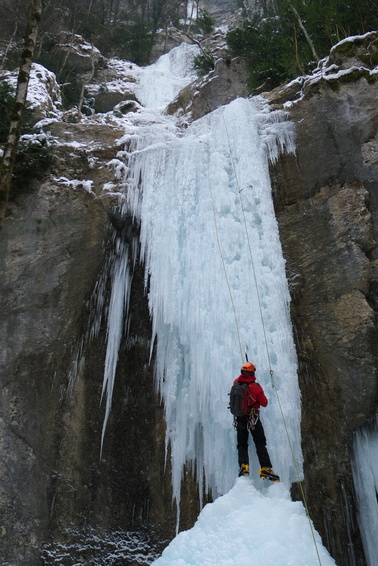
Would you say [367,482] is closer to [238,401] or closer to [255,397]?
[255,397]

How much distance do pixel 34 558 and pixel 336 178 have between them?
6.93 meters

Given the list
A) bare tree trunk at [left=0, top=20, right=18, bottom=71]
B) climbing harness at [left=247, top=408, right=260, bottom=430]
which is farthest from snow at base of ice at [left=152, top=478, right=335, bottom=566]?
bare tree trunk at [left=0, top=20, right=18, bottom=71]

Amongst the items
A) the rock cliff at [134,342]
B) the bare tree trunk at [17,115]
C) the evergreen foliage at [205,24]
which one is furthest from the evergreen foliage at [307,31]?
the evergreen foliage at [205,24]

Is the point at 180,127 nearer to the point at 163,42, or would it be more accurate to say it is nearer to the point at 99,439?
the point at 99,439

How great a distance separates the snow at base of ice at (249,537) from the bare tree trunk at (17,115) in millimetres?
3813

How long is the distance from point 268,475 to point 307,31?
9734mm

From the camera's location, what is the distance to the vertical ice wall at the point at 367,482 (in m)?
5.29

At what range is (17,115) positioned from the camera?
18.0 ft

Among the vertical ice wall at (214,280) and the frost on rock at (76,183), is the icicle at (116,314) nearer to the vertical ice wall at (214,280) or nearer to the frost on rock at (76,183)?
the vertical ice wall at (214,280)

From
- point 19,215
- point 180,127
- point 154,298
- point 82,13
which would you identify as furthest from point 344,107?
point 82,13

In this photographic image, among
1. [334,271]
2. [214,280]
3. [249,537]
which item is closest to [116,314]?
[214,280]

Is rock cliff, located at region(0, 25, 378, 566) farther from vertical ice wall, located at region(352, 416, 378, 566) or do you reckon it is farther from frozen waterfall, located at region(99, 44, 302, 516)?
frozen waterfall, located at region(99, 44, 302, 516)

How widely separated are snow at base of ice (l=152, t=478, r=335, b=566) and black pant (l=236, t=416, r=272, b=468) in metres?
0.46

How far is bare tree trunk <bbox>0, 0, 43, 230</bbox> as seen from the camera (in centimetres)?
525
